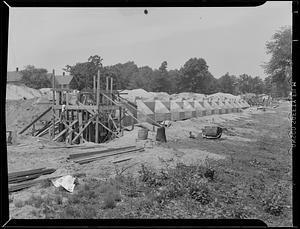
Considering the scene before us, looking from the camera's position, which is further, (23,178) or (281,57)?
(281,57)

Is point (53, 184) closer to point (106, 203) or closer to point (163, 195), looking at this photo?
point (106, 203)

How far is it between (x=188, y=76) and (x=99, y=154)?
794 cm

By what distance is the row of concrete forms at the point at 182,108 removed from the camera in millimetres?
18797

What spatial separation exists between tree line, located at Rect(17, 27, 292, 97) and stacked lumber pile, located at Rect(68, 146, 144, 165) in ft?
9.97

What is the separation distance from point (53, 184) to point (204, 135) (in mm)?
7832

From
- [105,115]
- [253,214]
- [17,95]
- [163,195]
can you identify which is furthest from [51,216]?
[17,95]

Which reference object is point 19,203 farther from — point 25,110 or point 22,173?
point 25,110

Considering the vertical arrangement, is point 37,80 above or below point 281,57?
above

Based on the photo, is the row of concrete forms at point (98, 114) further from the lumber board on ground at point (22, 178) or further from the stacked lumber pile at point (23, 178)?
the lumber board on ground at point (22, 178)

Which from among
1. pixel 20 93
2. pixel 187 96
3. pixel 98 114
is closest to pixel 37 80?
pixel 20 93

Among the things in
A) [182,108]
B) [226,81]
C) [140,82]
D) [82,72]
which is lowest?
[182,108]

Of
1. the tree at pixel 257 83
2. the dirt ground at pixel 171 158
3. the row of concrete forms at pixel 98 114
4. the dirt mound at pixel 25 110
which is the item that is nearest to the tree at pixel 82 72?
the row of concrete forms at pixel 98 114

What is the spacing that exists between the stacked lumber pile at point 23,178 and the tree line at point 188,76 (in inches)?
148

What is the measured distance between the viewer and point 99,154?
319 inches
